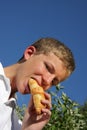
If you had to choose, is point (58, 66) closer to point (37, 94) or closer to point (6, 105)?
point (37, 94)

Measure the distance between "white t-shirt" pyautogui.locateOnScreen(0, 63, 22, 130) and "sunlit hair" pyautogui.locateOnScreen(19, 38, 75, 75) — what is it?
56 centimetres

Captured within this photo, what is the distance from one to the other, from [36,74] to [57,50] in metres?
0.37

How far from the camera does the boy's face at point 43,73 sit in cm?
414

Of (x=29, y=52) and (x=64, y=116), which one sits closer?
(x=29, y=52)

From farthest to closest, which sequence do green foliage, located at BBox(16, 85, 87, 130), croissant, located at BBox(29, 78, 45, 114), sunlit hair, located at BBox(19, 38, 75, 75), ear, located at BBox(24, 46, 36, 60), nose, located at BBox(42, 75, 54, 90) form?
green foliage, located at BBox(16, 85, 87, 130), ear, located at BBox(24, 46, 36, 60), sunlit hair, located at BBox(19, 38, 75, 75), nose, located at BBox(42, 75, 54, 90), croissant, located at BBox(29, 78, 45, 114)

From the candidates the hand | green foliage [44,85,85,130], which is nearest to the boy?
the hand

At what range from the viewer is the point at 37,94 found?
400 cm

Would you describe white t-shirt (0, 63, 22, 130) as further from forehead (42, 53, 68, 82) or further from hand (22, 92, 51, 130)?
forehead (42, 53, 68, 82)

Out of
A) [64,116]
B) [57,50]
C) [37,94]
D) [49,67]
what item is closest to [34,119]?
[37,94]

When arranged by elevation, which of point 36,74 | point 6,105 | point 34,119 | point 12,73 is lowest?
point 34,119

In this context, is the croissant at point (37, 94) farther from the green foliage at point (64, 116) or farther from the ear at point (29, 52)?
the green foliage at point (64, 116)

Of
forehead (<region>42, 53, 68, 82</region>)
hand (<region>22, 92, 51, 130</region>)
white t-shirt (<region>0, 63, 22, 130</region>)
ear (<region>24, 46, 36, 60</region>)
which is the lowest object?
hand (<region>22, 92, 51, 130</region>)

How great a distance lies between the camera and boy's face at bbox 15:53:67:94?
4.14 meters

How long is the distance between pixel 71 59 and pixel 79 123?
2875 millimetres
